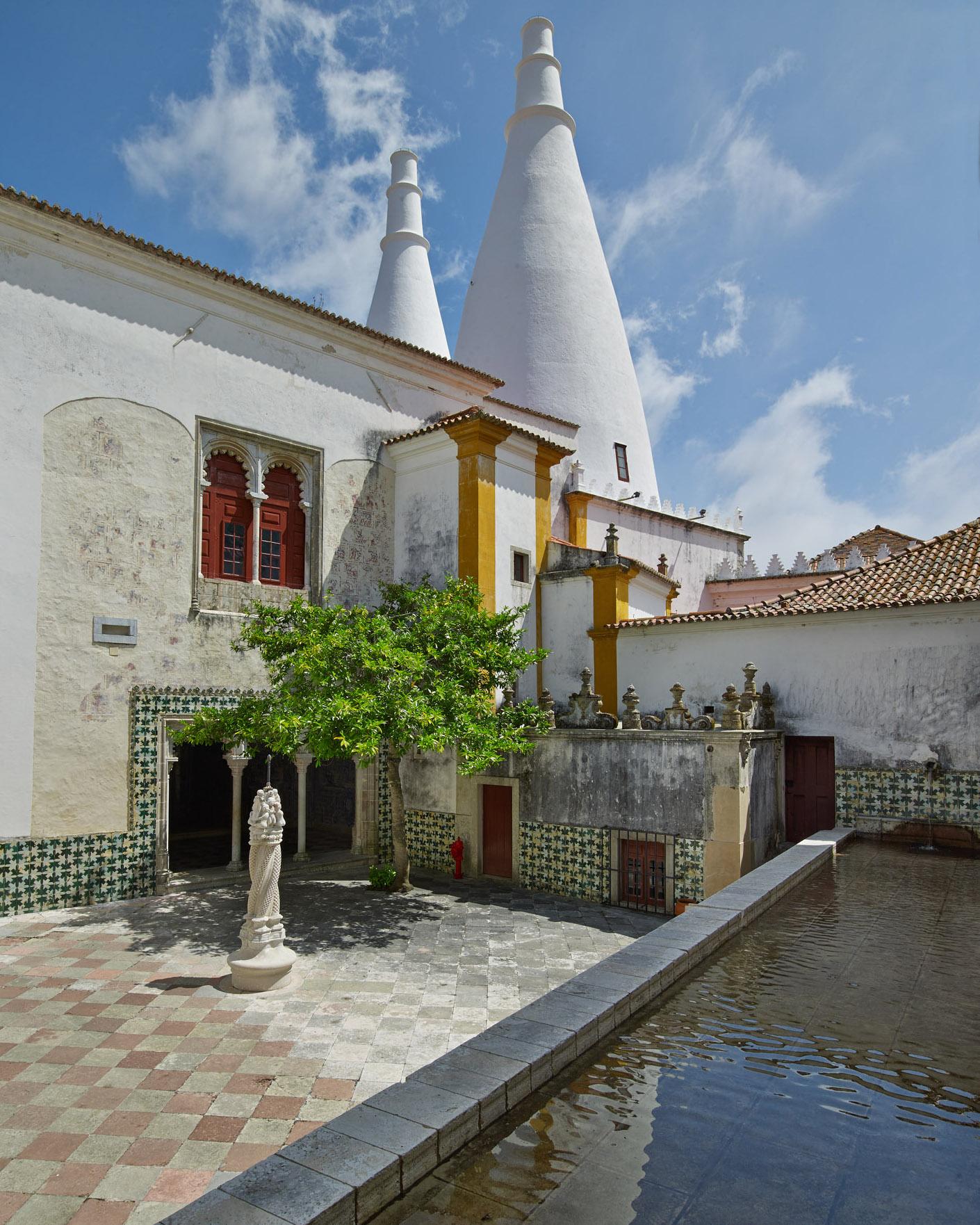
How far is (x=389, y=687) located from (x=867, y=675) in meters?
6.95

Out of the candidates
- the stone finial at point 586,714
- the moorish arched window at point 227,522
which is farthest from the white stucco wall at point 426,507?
the stone finial at point 586,714

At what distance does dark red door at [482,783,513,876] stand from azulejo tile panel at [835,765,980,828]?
480 centimetres

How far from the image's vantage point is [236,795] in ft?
39.1

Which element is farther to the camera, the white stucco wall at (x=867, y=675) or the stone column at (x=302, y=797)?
the stone column at (x=302, y=797)

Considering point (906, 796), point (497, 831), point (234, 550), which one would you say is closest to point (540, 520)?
point (234, 550)

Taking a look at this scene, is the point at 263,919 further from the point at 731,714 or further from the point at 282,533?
the point at 282,533

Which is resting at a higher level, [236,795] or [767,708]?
[767,708]

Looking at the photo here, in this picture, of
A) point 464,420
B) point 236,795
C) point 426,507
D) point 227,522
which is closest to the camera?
point 236,795

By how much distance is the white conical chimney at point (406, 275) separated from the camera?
2458cm

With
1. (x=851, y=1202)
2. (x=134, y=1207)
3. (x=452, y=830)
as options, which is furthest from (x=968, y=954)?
(x=452, y=830)

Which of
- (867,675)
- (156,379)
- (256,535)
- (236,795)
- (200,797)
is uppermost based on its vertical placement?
(156,379)

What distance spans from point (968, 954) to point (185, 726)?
915 centimetres

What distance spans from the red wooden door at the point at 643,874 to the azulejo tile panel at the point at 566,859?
0.85ft

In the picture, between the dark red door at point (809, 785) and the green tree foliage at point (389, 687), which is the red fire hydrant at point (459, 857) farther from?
the dark red door at point (809, 785)
